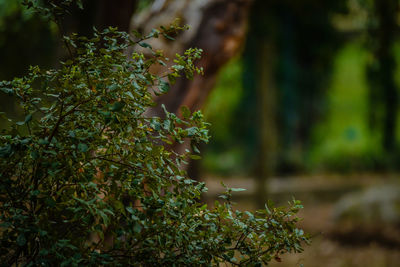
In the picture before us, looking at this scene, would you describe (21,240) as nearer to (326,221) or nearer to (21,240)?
(21,240)

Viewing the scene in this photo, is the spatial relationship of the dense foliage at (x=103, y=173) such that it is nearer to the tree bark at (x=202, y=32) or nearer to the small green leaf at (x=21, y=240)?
the small green leaf at (x=21, y=240)

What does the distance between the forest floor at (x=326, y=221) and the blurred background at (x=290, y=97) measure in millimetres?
25

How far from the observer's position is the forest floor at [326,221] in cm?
527

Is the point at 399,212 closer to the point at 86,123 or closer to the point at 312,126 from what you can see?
the point at 312,126

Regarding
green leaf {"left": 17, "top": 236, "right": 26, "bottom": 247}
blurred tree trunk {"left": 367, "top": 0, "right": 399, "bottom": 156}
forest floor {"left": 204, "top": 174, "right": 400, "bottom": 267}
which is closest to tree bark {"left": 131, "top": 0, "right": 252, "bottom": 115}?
forest floor {"left": 204, "top": 174, "right": 400, "bottom": 267}

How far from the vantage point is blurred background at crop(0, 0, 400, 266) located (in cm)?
334

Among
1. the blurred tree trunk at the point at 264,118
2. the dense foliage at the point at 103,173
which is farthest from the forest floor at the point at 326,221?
the dense foliage at the point at 103,173

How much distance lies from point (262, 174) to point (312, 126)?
363 centimetres

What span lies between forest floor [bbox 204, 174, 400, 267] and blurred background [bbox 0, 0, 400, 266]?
0.02 metres

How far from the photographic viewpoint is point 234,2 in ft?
11.3

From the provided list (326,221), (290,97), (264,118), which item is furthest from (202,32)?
(290,97)

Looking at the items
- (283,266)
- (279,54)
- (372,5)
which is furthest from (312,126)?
(283,266)

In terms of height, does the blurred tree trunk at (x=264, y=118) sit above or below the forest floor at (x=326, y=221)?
above

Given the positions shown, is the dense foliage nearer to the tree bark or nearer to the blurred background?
the blurred background
